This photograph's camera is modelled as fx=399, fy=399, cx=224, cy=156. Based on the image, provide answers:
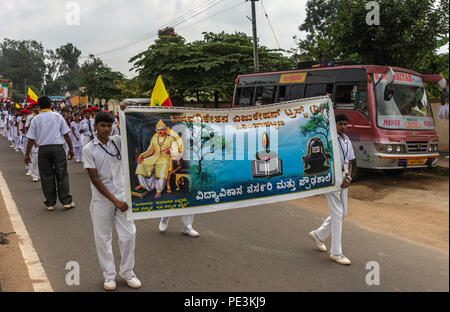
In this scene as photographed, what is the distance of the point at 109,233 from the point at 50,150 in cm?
372

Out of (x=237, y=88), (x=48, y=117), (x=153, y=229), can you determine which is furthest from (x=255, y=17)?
(x=153, y=229)

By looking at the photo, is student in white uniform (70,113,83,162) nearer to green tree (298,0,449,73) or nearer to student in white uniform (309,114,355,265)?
green tree (298,0,449,73)

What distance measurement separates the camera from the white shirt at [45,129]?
6.79 m

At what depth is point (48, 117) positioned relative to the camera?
6809mm

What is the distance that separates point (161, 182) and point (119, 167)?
448 millimetres

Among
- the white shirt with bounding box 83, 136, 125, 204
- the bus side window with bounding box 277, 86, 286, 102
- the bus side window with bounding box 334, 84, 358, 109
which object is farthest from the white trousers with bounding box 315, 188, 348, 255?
the bus side window with bounding box 277, 86, 286, 102

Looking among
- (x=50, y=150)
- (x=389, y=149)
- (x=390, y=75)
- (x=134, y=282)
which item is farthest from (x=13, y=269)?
(x=390, y=75)

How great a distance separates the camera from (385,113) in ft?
30.8

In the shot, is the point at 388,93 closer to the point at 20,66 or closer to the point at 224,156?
the point at 224,156

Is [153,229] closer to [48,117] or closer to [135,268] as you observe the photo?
[135,268]

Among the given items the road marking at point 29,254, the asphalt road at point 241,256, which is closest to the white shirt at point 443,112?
the asphalt road at point 241,256

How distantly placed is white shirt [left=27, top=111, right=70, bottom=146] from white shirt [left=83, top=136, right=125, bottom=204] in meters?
3.56

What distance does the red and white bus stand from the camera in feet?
29.8
